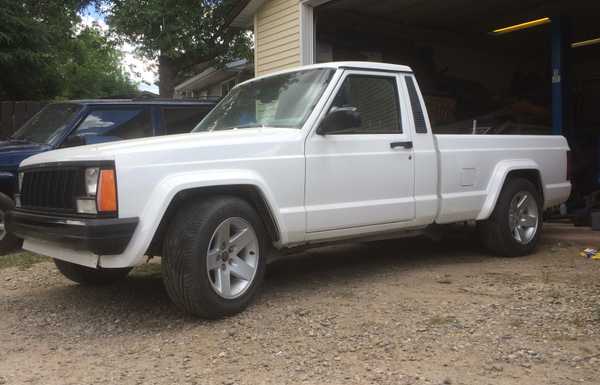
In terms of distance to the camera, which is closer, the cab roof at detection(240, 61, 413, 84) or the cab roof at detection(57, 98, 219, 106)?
the cab roof at detection(240, 61, 413, 84)

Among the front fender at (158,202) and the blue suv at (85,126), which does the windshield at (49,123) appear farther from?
the front fender at (158,202)

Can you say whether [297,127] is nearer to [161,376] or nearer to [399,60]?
[161,376]

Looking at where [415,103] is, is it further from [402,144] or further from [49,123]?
[49,123]

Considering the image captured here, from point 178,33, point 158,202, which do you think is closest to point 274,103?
point 158,202

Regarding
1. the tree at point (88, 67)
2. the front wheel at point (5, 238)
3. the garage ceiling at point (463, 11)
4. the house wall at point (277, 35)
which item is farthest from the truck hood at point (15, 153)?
the tree at point (88, 67)

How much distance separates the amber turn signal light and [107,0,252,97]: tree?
15427mm

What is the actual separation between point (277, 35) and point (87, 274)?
6.72 metres

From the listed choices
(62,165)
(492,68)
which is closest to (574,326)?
(62,165)

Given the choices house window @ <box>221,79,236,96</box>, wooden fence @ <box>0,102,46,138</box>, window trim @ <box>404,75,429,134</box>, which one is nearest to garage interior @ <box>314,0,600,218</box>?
window trim @ <box>404,75,429,134</box>

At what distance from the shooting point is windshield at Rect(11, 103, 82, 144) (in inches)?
290

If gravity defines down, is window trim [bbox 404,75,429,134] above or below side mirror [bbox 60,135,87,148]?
above

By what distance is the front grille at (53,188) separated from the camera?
4117 millimetres

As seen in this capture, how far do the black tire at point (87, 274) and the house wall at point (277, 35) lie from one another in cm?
582

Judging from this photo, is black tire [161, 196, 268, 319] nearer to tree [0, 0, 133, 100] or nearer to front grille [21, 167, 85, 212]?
front grille [21, 167, 85, 212]
